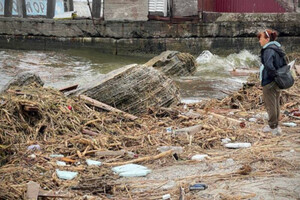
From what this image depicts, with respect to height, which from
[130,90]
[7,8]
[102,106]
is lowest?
[102,106]

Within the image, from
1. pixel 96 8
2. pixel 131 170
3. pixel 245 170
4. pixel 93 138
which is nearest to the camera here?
pixel 245 170

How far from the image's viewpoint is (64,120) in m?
6.33

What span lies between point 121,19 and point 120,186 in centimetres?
1642

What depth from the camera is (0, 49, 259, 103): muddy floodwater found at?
12961 mm

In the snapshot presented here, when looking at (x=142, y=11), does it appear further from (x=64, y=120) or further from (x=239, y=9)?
(x=64, y=120)

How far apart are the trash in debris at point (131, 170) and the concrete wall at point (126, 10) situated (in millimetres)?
15533

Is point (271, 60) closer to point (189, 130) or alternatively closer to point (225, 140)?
point (225, 140)

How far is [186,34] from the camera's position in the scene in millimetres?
19953

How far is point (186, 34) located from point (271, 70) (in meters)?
13.9

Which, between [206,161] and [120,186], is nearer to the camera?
[120,186]

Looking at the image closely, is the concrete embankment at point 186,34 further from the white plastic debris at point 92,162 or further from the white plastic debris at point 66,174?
the white plastic debris at point 66,174

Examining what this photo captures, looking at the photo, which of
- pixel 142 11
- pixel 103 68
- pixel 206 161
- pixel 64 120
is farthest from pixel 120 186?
pixel 142 11

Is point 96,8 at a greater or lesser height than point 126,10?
greater

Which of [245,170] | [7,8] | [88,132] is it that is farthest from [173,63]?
[7,8]
